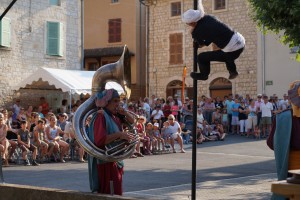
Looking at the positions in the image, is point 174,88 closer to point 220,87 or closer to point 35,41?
point 220,87

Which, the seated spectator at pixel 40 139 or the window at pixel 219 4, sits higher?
the window at pixel 219 4

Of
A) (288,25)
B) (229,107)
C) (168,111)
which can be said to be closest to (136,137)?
(288,25)

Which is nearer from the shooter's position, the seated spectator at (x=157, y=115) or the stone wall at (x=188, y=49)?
the seated spectator at (x=157, y=115)

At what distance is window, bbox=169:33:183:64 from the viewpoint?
34188mm

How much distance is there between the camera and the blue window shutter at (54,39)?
2592 centimetres

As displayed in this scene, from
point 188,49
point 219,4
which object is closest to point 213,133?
point 188,49

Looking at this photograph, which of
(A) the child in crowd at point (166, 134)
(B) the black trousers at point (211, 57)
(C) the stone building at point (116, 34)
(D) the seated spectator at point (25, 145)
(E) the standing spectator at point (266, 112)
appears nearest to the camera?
(B) the black trousers at point (211, 57)

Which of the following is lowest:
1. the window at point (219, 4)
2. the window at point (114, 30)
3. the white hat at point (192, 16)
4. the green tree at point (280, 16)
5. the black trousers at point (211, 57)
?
the black trousers at point (211, 57)

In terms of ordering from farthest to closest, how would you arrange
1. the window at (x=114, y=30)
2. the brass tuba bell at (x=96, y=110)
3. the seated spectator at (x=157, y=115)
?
the window at (x=114, y=30), the seated spectator at (x=157, y=115), the brass tuba bell at (x=96, y=110)

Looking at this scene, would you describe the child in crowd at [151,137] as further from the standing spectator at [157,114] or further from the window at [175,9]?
the window at [175,9]

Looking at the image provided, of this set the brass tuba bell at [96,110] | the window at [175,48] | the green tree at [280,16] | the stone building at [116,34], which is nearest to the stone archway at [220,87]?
the window at [175,48]

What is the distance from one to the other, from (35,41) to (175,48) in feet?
36.2

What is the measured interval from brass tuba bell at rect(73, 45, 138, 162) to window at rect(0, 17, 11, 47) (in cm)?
1758

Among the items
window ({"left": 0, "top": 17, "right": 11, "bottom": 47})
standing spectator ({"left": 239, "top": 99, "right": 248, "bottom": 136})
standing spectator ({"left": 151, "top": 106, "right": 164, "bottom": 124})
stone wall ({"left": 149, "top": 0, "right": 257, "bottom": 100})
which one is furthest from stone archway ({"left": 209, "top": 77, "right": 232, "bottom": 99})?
window ({"left": 0, "top": 17, "right": 11, "bottom": 47})
